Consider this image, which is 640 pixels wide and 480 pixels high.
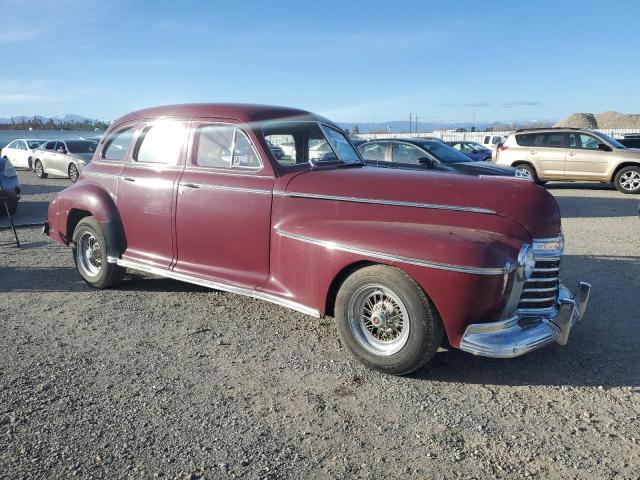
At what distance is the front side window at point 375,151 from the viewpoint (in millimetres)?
10896

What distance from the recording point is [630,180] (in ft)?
44.6

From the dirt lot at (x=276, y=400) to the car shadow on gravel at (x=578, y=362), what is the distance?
0.6 inches

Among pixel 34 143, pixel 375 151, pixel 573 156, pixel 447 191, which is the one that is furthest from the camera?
pixel 34 143

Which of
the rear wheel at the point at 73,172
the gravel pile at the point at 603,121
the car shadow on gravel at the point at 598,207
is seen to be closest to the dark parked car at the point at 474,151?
the car shadow on gravel at the point at 598,207

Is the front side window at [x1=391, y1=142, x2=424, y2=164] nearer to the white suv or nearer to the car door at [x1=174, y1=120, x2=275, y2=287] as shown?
the white suv

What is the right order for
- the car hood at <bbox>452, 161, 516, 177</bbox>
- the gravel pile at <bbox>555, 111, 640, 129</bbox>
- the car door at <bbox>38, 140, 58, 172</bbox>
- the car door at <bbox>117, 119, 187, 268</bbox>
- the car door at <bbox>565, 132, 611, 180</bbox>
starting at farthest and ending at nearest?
the gravel pile at <bbox>555, 111, 640, 129</bbox> < the car door at <bbox>38, 140, 58, 172</bbox> < the car door at <bbox>565, 132, 611, 180</bbox> < the car hood at <bbox>452, 161, 516, 177</bbox> < the car door at <bbox>117, 119, 187, 268</bbox>

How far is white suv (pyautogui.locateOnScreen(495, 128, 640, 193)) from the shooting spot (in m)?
13.6

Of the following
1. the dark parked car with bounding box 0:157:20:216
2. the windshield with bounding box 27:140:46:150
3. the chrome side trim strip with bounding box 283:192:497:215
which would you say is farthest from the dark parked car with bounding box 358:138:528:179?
the windshield with bounding box 27:140:46:150

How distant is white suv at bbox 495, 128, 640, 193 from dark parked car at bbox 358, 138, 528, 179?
4.21 meters

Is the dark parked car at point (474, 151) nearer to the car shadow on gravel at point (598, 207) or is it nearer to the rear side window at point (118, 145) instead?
the car shadow on gravel at point (598, 207)

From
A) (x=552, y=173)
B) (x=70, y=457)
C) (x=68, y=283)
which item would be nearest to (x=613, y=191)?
(x=552, y=173)

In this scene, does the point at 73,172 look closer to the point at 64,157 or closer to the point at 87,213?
the point at 64,157

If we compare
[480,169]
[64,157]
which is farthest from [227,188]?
[64,157]

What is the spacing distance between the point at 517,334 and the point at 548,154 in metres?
12.3
